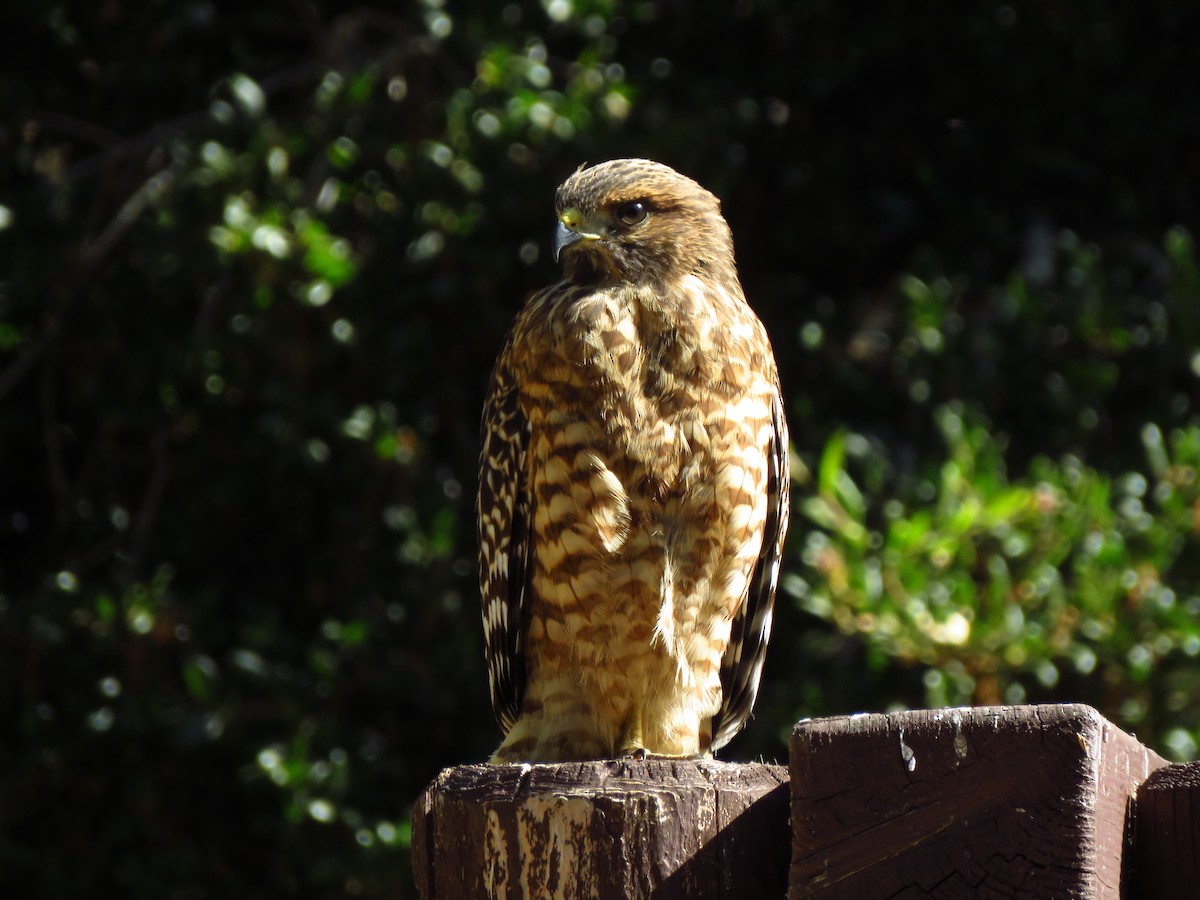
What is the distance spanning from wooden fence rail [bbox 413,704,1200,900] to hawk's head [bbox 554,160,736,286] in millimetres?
1789

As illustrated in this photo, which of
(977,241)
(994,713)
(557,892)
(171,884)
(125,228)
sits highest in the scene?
(994,713)

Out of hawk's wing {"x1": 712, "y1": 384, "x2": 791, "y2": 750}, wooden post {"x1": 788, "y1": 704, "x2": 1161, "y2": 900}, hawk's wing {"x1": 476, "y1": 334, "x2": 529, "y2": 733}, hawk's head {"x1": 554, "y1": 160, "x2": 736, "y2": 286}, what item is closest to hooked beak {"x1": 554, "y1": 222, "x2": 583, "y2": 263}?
hawk's head {"x1": 554, "y1": 160, "x2": 736, "y2": 286}

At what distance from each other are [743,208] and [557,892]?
13.3 ft

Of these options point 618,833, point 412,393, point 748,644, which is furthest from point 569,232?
point 618,833

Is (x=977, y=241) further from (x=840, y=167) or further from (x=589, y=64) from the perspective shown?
(x=589, y=64)

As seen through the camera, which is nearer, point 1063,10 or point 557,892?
point 557,892

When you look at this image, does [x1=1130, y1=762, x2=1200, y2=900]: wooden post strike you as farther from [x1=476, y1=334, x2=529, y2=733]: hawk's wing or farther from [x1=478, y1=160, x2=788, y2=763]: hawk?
[x1=476, y1=334, x2=529, y2=733]: hawk's wing

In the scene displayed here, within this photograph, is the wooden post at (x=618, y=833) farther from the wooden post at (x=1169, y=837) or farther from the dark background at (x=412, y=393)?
the dark background at (x=412, y=393)

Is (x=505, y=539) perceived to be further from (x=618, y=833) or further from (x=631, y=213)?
(x=618, y=833)

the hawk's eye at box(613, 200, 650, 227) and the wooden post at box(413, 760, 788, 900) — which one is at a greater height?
the hawk's eye at box(613, 200, 650, 227)

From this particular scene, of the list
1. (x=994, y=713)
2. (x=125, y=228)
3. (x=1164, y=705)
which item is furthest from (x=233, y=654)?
(x=994, y=713)

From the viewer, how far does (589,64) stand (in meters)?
4.89

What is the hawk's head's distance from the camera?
3303mm

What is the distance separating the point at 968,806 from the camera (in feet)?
4.67
